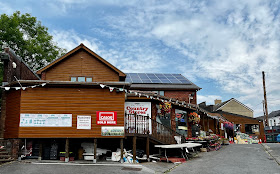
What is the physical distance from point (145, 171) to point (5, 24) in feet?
83.7

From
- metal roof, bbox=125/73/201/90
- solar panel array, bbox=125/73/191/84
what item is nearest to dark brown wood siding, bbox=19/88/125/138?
metal roof, bbox=125/73/201/90

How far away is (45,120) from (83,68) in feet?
19.1

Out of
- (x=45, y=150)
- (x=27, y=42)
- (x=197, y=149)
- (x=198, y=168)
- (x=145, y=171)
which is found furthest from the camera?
(x=27, y=42)

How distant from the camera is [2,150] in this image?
13828 mm

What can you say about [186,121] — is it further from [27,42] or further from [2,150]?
[27,42]

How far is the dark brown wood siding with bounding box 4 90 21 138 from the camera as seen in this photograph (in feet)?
46.9

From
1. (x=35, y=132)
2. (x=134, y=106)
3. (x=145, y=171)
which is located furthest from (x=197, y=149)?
(x=35, y=132)

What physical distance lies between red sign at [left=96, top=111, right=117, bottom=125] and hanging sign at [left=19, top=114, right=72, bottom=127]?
1.69m

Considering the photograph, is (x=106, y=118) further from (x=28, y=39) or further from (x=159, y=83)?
(x=28, y=39)

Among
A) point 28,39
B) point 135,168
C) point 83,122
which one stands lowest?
point 135,168

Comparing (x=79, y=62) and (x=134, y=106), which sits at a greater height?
(x=79, y=62)

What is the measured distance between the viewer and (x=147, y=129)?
54.0 ft

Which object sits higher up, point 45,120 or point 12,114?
point 12,114

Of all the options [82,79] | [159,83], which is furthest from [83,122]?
[159,83]
